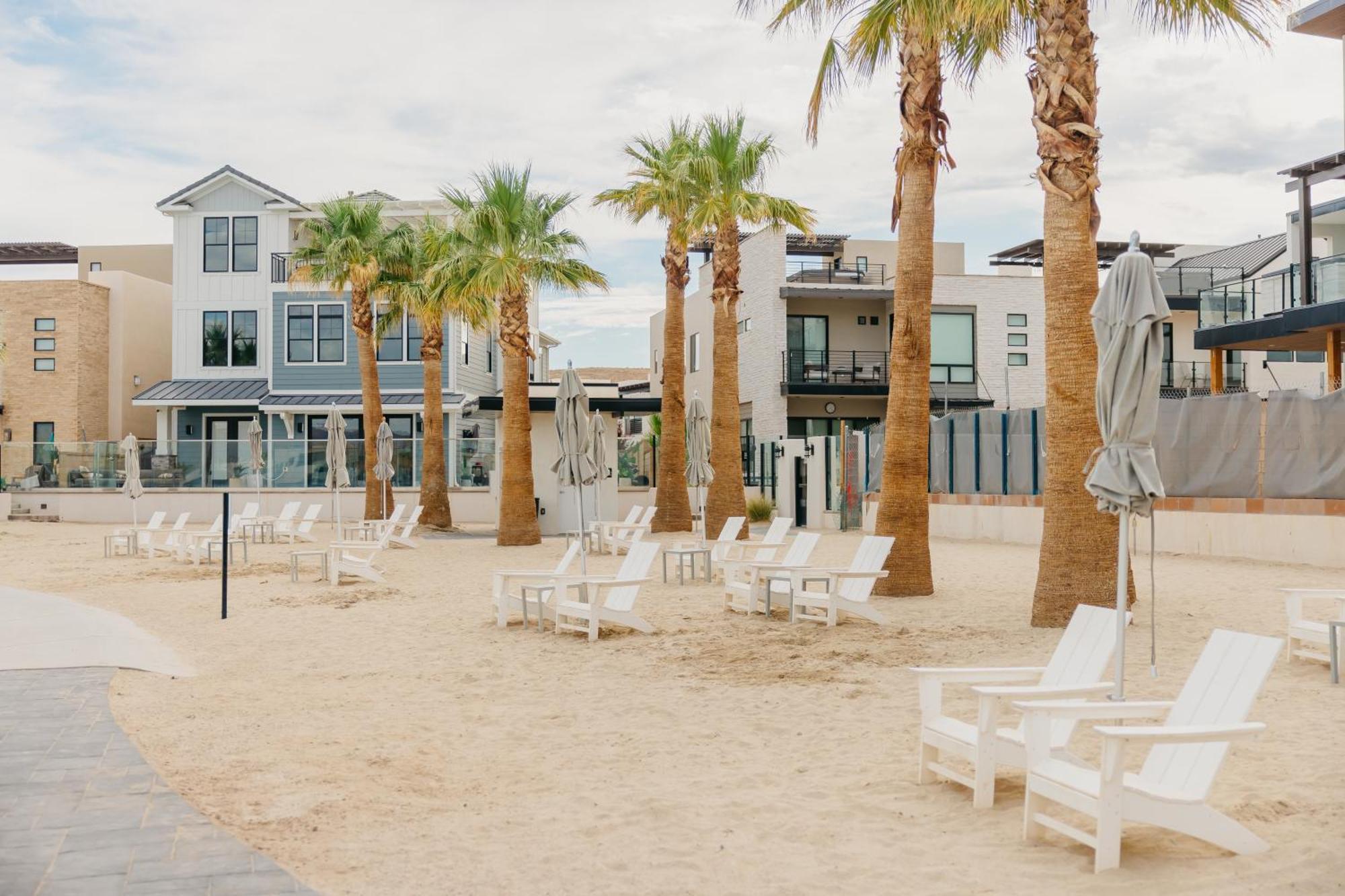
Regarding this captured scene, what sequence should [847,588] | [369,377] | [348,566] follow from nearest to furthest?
1. [847,588]
2. [348,566]
3. [369,377]

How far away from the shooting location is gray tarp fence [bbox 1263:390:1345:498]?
16.8 metres

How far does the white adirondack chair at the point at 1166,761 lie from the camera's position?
15.2ft

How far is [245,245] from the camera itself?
1470 inches

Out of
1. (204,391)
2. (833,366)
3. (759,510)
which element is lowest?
(759,510)

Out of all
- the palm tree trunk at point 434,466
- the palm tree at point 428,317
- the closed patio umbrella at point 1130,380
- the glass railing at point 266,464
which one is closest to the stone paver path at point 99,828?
the closed patio umbrella at point 1130,380

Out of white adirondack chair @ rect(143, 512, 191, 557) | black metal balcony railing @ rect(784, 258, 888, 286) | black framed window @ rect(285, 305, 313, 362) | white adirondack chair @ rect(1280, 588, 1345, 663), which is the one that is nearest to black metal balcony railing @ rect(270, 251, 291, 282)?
black framed window @ rect(285, 305, 313, 362)

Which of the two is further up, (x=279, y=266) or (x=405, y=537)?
(x=279, y=266)

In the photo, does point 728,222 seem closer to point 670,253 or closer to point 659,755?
point 670,253

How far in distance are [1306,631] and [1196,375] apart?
29998 mm

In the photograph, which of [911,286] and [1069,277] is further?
[911,286]

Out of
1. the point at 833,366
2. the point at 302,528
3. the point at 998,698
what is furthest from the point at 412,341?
the point at 998,698

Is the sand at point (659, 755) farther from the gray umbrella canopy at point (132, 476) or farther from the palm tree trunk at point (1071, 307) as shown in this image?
the gray umbrella canopy at point (132, 476)

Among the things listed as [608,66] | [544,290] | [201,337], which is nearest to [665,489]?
[544,290]

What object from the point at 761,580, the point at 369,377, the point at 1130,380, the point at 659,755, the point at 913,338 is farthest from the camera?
the point at 369,377
